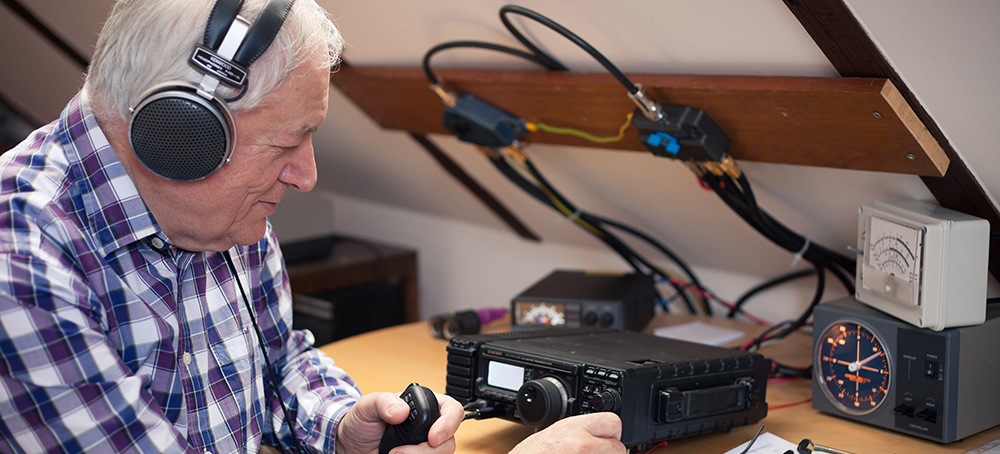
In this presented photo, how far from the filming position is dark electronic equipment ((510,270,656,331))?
1640 mm

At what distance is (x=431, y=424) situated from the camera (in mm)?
1021

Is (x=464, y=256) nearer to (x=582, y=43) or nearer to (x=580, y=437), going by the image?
(x=582, y=43)

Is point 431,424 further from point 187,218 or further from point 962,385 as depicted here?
point 962,385

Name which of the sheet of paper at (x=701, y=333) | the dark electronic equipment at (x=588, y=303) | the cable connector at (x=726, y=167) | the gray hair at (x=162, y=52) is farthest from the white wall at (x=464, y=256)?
the gray hair at (x=162, y=52)

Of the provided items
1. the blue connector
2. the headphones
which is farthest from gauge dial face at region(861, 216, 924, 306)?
the headphones

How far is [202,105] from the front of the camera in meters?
0.82

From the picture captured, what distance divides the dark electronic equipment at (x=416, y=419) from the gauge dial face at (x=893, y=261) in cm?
73

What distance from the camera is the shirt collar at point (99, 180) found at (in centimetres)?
87

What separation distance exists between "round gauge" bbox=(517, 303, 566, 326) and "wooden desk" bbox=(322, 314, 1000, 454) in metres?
0.17

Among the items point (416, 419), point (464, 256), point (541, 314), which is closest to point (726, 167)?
point (541, 314)

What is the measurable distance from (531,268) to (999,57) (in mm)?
1553

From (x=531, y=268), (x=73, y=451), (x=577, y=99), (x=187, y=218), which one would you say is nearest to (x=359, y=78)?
(x=577, y=99)

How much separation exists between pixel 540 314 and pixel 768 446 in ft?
2.13

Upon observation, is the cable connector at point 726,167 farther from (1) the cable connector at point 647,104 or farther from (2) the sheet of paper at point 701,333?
(2) the sheet of paper at point 701,333
